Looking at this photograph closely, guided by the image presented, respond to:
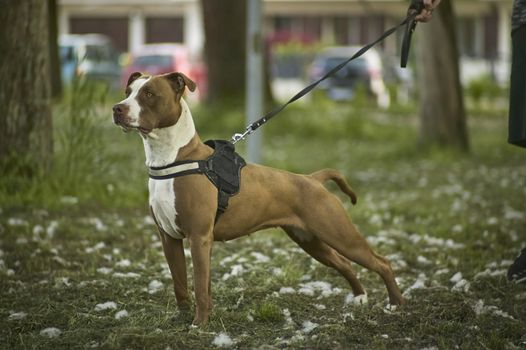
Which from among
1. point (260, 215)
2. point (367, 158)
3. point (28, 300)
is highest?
point (260, 215)

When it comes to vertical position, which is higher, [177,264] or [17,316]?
[177,264]

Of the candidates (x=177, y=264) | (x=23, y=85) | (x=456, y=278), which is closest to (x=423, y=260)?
(x=456, y=278)

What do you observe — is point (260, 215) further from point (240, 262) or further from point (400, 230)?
point (400, 230)

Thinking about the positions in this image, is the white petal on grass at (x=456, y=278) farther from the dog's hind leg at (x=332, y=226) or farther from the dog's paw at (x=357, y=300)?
the dog's hind leg at (x=332, y=226)

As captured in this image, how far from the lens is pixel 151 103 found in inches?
199

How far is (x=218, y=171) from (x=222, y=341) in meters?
0.94

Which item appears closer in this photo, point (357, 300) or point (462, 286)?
point (357, 300)

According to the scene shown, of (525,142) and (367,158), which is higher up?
(525,142)

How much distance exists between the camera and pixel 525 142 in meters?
6.29

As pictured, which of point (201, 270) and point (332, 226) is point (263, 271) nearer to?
point (332, 226)

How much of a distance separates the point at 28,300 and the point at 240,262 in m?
1.83

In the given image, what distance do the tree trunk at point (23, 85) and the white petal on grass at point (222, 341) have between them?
16.5ft

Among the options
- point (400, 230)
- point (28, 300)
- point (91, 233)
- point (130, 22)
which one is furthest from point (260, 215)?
point (130, 22)

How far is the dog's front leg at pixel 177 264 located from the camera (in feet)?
17.9
